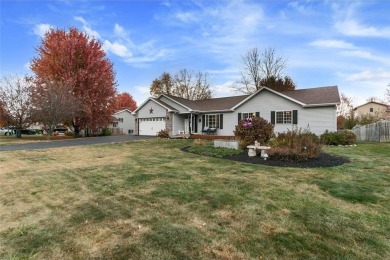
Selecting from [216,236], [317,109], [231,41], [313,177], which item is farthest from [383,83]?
[216,236]

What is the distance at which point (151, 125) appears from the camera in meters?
27.4

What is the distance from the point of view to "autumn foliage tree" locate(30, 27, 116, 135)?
81.9ft

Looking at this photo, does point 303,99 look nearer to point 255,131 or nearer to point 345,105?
point 255,131

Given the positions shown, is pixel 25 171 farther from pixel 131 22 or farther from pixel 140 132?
pixel 140 132

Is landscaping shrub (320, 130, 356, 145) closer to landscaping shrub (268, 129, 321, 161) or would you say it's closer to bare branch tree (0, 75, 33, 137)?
landscaping shrub (268, 129, 321, 161)

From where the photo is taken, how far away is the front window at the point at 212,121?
24623 millimetres

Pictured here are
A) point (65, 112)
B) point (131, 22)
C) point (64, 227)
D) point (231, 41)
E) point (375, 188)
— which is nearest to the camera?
point (64, 227)

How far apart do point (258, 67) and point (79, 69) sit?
2592 cm

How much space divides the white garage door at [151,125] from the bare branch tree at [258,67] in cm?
1814

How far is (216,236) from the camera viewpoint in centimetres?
337

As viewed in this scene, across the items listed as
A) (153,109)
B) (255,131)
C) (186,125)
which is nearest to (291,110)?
(255,131)

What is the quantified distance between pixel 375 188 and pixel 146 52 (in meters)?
18.3

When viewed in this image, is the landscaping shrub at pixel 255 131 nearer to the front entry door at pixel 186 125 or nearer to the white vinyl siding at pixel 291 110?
the white vinyl siding at pixel 291 110

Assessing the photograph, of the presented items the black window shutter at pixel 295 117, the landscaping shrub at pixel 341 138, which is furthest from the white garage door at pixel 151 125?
the landscaping shrub at pixel 341 138
